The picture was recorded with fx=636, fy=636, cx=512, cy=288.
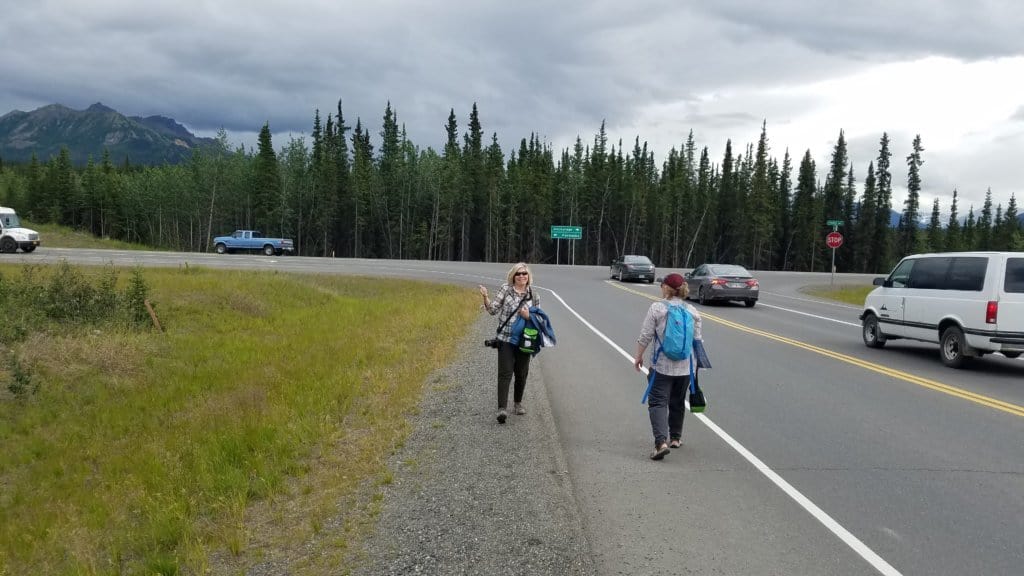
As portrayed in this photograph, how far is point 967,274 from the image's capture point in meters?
11.6

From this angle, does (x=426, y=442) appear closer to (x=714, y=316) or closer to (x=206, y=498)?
(x=206, y=498)

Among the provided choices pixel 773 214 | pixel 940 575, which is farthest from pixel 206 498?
pixel 773 214

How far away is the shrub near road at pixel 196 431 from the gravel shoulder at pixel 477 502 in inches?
13.0

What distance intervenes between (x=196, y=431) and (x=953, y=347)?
1300 centimetres

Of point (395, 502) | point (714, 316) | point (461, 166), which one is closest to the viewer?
point (395, 502)

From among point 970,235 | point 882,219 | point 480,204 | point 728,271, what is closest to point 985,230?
point 970,235

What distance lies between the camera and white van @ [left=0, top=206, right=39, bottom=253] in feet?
120

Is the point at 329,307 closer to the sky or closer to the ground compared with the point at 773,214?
closer to the ground

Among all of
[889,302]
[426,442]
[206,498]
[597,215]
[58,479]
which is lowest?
[58,479]

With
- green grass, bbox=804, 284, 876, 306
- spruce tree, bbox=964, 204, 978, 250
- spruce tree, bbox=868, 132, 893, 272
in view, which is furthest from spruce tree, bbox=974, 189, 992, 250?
green grass, bbox=804, 284, 876, 306

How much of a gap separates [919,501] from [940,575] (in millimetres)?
1370

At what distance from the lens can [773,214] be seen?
9844 centimetres

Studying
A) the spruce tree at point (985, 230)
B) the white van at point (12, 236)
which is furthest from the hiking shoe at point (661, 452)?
the spruce tree at point (985, 230)

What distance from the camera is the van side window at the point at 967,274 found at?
11.2 m
